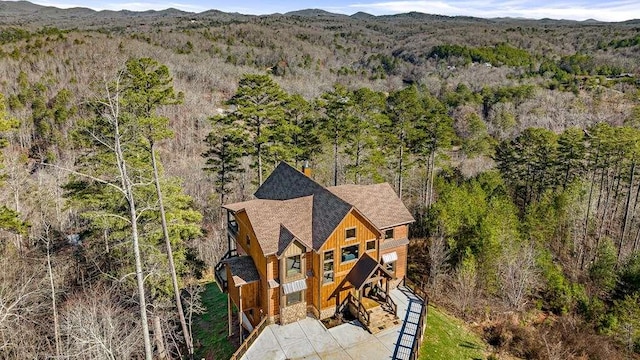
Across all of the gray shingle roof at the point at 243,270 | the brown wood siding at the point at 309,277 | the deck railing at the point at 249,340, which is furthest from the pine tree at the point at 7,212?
the brown wood siding at the point at 309,277

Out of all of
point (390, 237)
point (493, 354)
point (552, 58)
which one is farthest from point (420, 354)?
point (552, 58)

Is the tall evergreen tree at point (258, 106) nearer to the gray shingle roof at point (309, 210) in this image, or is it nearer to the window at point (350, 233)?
the gray shingle roof at point (309, 210)

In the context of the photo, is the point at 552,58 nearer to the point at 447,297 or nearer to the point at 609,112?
the point at 609,112

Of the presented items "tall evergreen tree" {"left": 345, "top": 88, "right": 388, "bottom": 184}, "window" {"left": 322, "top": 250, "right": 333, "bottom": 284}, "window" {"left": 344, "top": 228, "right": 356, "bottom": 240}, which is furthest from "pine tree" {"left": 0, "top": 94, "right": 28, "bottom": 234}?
"tall evergreen tree" {"left": 345, "top": 88, "right": 388, "bottom": 184}

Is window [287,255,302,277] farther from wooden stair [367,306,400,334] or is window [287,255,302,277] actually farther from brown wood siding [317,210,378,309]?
wooden stair [367,306,400,334]

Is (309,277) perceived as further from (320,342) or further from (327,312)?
(320,342)

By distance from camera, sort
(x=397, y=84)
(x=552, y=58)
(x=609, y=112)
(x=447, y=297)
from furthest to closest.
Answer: (x=552, y=58)
(x=397, y=84)
(x=609, y=112)
(x=447, y=297)

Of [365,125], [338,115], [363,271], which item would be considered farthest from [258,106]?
[363,271]
